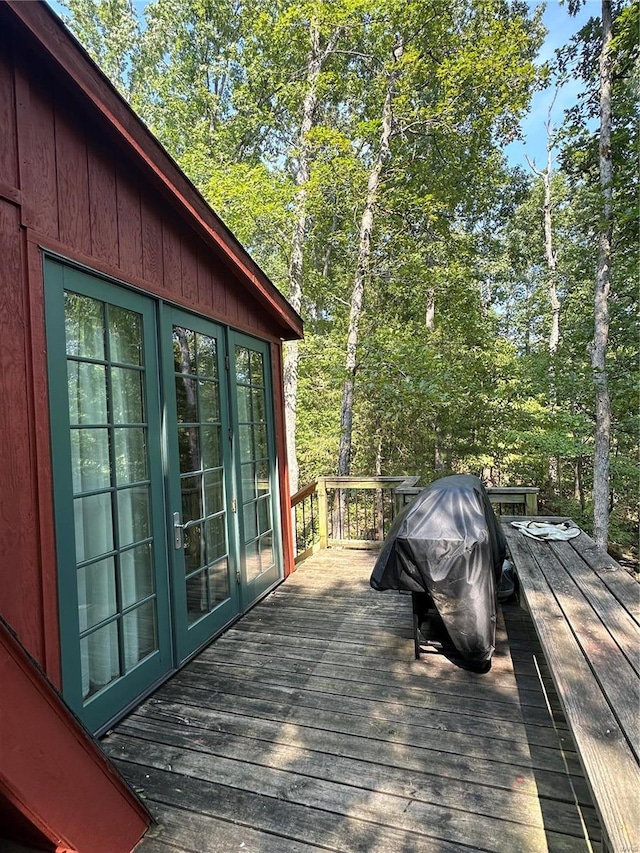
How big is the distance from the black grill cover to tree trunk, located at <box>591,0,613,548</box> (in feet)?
19.3

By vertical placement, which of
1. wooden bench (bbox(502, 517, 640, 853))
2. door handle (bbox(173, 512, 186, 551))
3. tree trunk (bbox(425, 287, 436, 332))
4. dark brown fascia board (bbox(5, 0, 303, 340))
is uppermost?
tree trunk (bbox(425, 287, 436, 332))

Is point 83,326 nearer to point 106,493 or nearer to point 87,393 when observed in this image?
point 87,393

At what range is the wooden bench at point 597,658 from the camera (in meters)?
1.07

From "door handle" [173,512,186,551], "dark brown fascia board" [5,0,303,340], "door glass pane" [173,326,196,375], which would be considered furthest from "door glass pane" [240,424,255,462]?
"dark brown fascia board" [5,0,303,340]

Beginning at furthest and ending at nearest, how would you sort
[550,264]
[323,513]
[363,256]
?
[550,264]
[363,256]
[323,513]

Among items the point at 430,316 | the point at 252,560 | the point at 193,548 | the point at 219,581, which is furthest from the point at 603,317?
the point at 193,548

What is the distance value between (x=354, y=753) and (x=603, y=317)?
7.63 metres

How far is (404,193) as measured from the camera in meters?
8.04

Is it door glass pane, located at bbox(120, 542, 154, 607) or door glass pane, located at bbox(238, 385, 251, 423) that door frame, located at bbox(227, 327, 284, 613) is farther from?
door glass pane, located at bbox(120, 542, 154, 607)

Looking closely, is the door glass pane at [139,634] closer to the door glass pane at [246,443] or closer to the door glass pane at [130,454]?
the door glass pane at [130,454]

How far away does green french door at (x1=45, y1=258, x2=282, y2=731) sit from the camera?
1.96 meters

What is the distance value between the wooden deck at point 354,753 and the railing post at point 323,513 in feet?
6.76

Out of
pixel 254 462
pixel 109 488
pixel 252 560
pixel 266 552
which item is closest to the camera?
pixel 109 488

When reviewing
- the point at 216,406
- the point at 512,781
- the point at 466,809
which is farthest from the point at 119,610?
the point at 512,781
